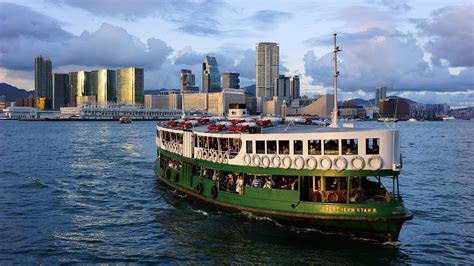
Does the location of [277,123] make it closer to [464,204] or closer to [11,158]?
[464,204]

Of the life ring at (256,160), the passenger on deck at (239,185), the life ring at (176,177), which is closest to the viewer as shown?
the life ring at (256,160)

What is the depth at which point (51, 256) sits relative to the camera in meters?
21.9

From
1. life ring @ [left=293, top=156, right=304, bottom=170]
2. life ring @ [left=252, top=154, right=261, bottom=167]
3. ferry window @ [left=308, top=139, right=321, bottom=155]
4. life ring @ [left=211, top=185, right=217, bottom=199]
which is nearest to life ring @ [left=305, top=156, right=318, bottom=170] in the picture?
life ring @ [left=293, top=156, right=304, bottom=170]

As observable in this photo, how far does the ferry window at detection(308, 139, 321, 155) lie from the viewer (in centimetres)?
2323

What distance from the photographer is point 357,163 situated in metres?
22.1

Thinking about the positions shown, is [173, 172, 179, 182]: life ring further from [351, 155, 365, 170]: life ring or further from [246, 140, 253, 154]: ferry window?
[351, 155, 365, 170]: life ring

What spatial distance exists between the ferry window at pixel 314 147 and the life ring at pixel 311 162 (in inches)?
14.6

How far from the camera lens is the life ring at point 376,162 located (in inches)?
861

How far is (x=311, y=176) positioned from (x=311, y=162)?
3.40ft

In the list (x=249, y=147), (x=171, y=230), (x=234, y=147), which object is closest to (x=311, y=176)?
(x=249, y=147)

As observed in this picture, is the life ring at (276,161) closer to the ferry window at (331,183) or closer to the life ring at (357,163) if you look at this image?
the ferry window at (331,183)

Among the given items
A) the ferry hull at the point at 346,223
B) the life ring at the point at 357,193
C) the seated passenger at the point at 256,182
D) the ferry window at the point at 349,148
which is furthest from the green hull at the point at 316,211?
the ferry window at the point at 349,148

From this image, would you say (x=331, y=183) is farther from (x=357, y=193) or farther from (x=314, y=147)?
(x=314, y=147)

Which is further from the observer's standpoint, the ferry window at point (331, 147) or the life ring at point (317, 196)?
the life ring at point (317, 196)
